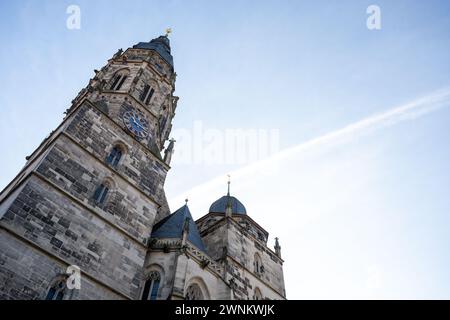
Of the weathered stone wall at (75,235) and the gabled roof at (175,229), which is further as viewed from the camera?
the gabled roof at (175,229)

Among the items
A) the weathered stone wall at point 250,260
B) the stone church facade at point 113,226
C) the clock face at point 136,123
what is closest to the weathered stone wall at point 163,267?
the stone church facade at point 113,226

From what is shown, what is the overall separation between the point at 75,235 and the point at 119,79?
11.4 meters

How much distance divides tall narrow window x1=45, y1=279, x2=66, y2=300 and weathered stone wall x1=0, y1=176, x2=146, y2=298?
2.21 ft

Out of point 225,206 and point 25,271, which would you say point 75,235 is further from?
point 225,206

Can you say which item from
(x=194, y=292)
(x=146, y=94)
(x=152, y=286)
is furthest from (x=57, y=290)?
(x=146, y=94)

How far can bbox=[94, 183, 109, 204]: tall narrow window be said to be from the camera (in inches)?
505

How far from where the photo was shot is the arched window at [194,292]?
42.1 feet

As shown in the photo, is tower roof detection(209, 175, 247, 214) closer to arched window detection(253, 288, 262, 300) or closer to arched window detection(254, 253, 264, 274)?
arched window detection(254, 253, 264, 274)

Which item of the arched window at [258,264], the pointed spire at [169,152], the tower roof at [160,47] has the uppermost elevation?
the tower roof at [160,47]

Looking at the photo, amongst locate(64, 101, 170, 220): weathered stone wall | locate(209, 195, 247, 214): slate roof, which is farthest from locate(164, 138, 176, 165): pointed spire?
locate(209, 195, 247, 214): slate roof

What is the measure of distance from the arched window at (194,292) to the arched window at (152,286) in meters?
1.19

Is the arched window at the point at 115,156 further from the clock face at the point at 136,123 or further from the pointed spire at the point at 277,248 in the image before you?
the pointed spire at the point at 277,248
